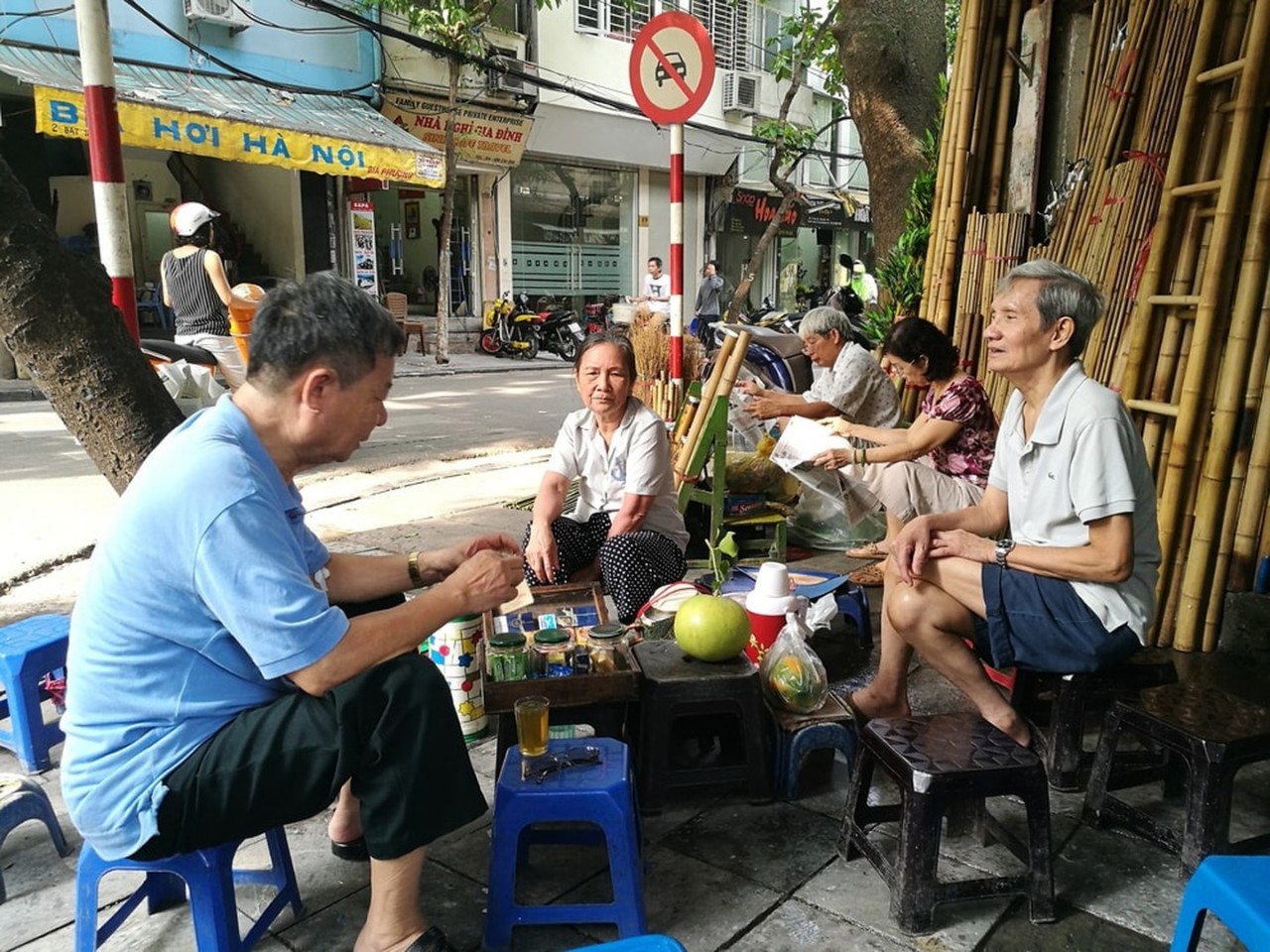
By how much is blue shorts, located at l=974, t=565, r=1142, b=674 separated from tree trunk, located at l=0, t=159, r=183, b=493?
2.45 metres

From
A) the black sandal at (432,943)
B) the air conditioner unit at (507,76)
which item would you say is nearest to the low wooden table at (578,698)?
the black sandal at (432,943)

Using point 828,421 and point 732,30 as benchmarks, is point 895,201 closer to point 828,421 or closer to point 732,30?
point 828,421

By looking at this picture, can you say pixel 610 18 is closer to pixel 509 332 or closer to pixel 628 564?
pixel 509 332

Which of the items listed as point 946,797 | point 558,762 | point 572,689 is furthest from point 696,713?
point 946,797

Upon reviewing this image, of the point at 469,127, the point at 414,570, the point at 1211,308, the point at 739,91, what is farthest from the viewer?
the point at 739,91

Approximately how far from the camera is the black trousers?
1.60 meters

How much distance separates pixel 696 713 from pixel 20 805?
1590 millimetres

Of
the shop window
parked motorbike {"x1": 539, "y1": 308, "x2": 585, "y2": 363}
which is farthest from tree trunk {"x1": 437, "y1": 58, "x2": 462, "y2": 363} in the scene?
the shop window

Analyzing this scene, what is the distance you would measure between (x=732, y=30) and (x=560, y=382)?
36.8 feet

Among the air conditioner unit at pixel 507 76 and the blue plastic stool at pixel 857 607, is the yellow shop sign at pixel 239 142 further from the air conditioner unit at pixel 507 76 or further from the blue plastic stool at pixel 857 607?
the blue plastic stool at pixel 857 607

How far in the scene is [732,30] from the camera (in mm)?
19234

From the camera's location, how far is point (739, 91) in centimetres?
1894

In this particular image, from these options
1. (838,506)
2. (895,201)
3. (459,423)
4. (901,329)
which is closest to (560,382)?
(459,423)

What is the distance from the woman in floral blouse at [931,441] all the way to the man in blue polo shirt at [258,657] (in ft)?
8.43
